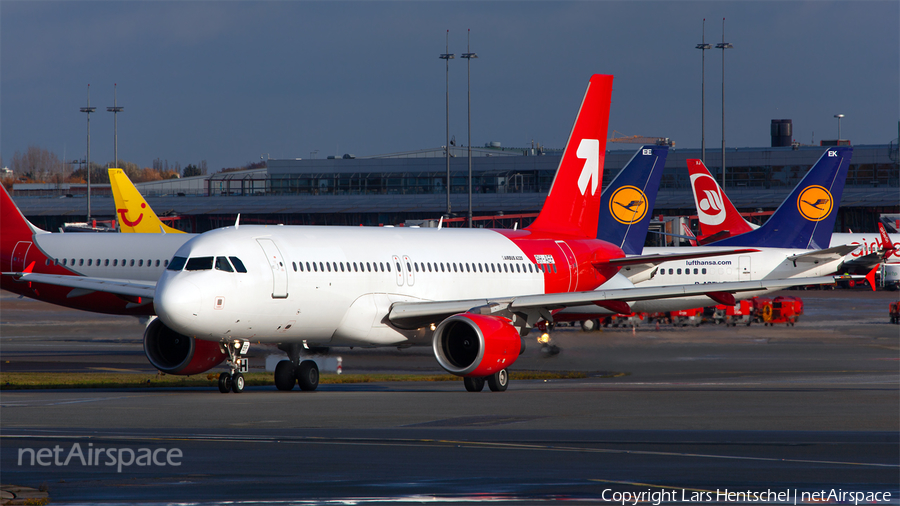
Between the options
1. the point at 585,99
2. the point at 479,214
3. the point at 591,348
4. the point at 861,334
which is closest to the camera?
the point at 585,99

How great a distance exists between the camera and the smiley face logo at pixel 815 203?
2100 inches

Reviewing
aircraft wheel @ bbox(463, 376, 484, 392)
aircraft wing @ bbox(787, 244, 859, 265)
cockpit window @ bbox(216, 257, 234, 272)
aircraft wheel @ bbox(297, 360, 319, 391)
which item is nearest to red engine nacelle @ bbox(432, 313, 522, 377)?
aircraft wheel @ bbox(463, 376, 484, 392)

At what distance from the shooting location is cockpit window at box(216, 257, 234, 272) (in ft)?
78.3

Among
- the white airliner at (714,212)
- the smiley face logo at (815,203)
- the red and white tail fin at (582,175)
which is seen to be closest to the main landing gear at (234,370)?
the red and white tail fin at (582,175)

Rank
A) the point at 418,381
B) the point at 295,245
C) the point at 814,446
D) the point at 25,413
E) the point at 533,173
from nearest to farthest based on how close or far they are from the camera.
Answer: the point at 814,446, the point at 25,413, the point at 295,245, the point at 418,381, the point at 533,173

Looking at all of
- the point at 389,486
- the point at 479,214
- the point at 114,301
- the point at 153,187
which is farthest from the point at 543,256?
the point at 153,187

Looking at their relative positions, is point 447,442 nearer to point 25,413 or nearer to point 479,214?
point 25,413

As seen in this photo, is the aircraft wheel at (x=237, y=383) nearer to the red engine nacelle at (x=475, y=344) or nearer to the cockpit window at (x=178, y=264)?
the cockpit window at (x=178, y=264)

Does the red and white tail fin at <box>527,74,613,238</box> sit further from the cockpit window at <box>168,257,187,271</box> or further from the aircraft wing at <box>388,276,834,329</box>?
the cockpit window at <box>168,257,187,271</box>

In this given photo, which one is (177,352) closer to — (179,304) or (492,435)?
(179,304)

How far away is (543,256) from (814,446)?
58.9 feet

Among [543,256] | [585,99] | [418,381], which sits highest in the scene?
[585,99]

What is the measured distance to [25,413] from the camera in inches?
787

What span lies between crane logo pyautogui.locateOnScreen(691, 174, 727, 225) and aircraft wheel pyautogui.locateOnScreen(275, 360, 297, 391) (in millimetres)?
44551
